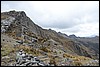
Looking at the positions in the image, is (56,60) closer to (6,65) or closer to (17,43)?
(6,65)

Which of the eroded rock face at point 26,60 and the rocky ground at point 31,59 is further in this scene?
the rocky ground at point 31,59

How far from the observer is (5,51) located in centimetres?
3025

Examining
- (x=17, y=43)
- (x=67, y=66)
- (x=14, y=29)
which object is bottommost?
(x=14, y=29)

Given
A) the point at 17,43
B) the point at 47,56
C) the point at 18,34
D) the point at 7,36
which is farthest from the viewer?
the point at 18,34

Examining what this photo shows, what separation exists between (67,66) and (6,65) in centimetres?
631

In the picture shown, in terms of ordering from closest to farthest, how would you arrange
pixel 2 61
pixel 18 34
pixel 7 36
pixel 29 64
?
pixel 29 64
pixel 2 61
pixel 7 36
pixel 18 34

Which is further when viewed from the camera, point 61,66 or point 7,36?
point 7,36

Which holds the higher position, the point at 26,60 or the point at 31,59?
the point at 26,60

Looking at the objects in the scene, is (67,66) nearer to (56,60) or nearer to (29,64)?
(56,60)

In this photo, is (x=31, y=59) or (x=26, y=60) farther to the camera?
(x=31, y=59)

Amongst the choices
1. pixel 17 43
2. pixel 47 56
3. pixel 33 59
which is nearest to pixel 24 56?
pixel 33 59

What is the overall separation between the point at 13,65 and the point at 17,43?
894cm

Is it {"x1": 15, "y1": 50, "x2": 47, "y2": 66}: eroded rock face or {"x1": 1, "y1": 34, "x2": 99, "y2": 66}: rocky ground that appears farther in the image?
{"x1": 1, "y1": 34, "x2": 99, "y2": 66}: rocky ground

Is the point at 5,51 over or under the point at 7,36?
over
